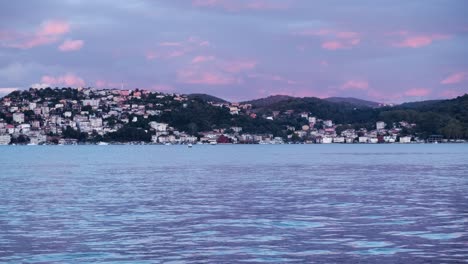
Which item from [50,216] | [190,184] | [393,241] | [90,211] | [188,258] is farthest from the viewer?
[190,184]

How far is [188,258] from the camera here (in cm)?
1764

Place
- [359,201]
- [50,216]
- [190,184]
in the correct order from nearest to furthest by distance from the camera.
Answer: [50,216] < [359,201] < [190,184]

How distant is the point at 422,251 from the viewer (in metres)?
18.4

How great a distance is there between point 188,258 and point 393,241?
228 inches

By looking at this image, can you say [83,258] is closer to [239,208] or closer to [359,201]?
[239,208]

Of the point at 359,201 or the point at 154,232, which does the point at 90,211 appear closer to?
the point at 154,232

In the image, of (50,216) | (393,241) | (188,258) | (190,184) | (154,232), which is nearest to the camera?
(188,258)

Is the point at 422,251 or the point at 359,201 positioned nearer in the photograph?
the point at 422,251

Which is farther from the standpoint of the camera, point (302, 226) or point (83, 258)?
point (302, 226)

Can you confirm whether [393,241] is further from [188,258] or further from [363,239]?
[188,258]

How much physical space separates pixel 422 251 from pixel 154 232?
7871 millimetres

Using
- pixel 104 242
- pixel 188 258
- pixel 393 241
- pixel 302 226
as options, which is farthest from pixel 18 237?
pixel 393 241

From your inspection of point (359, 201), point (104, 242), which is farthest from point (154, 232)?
point (359, 201)

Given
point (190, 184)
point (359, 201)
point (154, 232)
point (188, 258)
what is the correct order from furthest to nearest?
1. point (190, 184)
2. point (359, 201)
3. point (154, 232)
4. point (188, 258)
